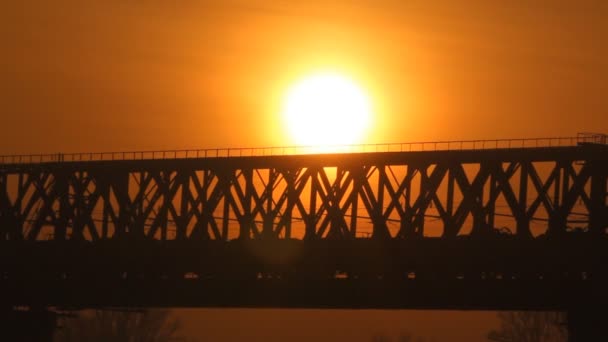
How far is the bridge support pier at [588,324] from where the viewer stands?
84.3 m

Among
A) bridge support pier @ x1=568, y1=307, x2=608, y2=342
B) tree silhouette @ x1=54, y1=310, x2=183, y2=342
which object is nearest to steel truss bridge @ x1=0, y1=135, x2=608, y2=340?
bridge support pier @ x1=568, y1=307, x2=608, y2=342

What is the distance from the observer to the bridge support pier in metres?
84.3

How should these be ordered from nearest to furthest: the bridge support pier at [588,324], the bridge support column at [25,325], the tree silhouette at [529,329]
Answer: the bridge support pier at [588,324] → the bridge support column at [25,325] → the tree silhouette at [529,329]

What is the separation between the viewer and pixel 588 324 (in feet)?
278

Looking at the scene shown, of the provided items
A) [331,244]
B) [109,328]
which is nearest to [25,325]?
[331,244]

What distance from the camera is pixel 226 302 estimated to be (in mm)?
94688

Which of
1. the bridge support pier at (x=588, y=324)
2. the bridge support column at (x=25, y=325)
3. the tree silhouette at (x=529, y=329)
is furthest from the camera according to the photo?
the tree silhouette at (x=529, y=329)

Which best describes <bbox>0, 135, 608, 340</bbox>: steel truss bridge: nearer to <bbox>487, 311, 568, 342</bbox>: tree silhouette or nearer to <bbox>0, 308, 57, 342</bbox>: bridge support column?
<bbox>0, 308, 57, 342</bbox>: bridge support column

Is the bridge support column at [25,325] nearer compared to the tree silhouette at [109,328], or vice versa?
the bridge support column at [25,325]

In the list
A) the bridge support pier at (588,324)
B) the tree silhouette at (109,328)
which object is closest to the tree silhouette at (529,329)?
the tree silhouette at (109,328)

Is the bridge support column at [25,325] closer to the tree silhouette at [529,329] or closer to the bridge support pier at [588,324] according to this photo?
the bridge support pier at [588,324]

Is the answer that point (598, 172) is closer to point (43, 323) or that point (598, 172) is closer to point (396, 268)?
point (396, 268)

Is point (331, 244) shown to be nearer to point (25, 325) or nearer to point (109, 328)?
point (25, 325)

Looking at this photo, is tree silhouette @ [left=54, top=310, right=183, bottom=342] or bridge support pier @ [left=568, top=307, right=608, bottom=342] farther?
tree silhouette @ [left=54, top=310, right=183, bottom=342]
